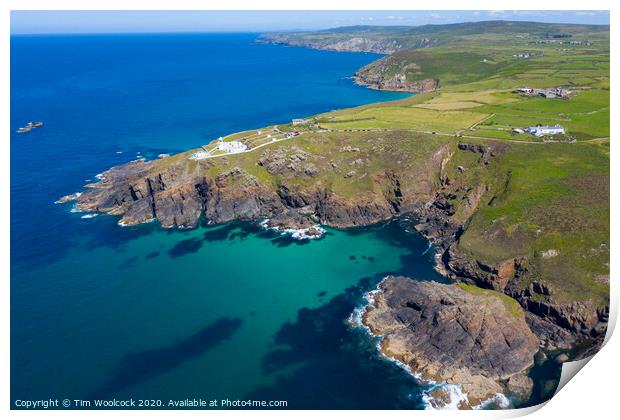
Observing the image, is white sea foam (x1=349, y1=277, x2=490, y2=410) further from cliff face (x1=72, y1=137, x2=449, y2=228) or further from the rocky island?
cliff face (x1=72, y1=137, x2=449, y2=228)

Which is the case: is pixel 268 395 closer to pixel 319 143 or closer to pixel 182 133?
pixel 319 143

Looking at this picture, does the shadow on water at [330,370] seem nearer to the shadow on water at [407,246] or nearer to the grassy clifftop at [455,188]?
the shadow on water at [407,246]

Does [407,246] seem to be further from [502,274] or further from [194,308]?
[194,308]

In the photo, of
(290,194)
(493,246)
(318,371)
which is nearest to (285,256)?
(290,194)

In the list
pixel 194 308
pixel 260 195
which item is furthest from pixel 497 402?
pixel 260 195

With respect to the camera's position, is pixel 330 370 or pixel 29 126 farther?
pixel 29 126

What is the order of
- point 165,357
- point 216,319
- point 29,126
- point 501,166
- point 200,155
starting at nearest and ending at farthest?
point 165,357, point 216,319, point 501,166, point 200,155, point 29,126
